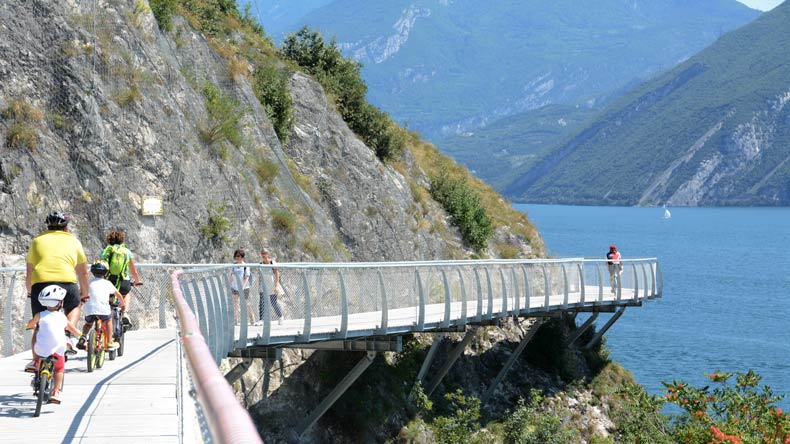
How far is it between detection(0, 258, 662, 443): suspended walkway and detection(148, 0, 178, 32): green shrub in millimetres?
9737

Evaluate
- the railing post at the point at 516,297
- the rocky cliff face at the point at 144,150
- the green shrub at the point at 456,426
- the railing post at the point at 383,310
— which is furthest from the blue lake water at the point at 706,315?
the railing post at the point at 383,310

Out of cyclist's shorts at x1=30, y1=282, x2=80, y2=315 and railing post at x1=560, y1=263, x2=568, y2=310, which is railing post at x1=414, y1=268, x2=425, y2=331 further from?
cyclist's shorts at x1=30, y1=282, x2=80, y2=315

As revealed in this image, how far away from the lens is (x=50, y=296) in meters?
9.63

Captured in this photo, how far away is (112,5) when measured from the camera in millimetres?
24188

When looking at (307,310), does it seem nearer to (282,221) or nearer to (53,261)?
(53,261)

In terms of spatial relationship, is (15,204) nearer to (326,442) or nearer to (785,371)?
(326,442)

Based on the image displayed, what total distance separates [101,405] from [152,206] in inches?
485

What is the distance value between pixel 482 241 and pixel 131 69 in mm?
19974

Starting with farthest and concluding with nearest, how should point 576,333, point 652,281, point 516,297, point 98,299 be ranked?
point 652,281 → point 576,333 → point 516,297 → point 98,299

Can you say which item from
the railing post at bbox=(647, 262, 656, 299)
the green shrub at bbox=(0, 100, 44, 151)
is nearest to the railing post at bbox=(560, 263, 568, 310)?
the railing post at bbox=(647, 262, 656, 299)

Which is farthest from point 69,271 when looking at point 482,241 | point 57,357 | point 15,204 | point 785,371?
point 785,371

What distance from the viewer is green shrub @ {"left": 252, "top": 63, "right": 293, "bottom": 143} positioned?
1307 inches

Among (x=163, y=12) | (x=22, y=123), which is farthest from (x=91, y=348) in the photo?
(x=163, y=12)

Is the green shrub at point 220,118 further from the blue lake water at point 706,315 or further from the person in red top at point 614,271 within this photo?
the blue lake water at point 706,315
